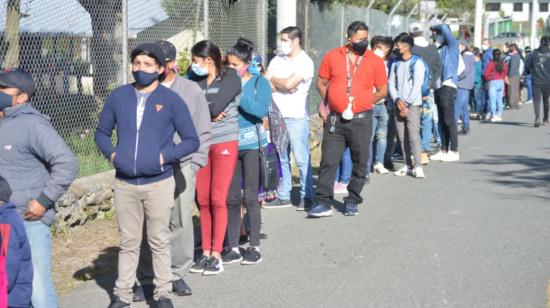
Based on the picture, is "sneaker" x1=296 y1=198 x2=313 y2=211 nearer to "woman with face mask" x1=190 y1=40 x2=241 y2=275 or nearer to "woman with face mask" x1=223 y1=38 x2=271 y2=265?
"woman with face mask" x1=223 y1=38 x2=271 y2=265

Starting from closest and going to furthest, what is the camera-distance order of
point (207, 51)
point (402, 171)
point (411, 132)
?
point (207, 51), point (411, 132), point (402, 171)

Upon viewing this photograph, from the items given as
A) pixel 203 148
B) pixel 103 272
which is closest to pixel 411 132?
pixel 103 272

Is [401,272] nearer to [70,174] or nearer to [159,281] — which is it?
[159,281]

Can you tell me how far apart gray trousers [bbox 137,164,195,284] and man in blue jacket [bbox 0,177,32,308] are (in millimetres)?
1899

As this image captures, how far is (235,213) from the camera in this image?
7699 mm

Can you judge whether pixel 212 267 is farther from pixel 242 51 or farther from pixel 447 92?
pixel 447 92

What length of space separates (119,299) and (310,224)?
3.52 metres

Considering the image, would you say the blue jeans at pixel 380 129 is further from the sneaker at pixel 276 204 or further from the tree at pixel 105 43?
the tree at pixel 105 43

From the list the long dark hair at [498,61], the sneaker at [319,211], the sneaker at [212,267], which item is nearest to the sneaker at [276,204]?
the sneaker at [319,211]

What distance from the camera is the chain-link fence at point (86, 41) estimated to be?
816 centimetres

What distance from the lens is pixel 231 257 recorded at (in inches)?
303

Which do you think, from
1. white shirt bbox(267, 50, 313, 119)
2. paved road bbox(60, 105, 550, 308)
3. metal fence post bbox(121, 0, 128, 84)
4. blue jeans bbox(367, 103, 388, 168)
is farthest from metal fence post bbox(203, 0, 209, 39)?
blue jeans bbox(367, 103, 388, 168)

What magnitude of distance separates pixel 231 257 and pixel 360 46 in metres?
2.84

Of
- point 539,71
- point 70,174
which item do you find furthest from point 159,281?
point 539,71
